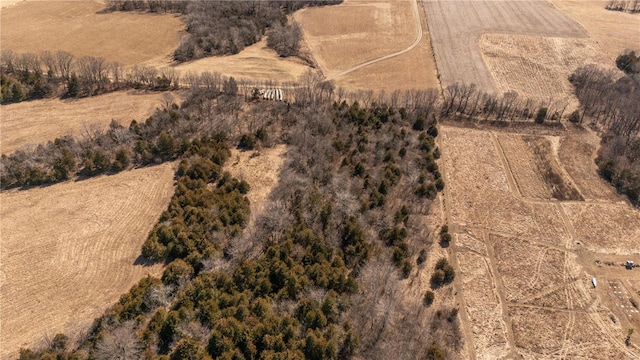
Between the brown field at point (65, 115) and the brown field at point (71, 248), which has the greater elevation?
the brown field at point (65, 115)

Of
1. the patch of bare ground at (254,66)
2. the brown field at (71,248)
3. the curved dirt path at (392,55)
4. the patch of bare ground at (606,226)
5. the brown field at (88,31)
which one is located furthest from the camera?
the brown field at (88,31)

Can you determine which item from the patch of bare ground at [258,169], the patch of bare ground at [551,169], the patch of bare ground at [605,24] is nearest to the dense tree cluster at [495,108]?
the patch of bare ground at [551,169]

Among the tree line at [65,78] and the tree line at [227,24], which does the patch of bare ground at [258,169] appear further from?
the tree line at [227,24]

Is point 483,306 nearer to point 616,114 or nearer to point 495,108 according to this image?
point 495,108

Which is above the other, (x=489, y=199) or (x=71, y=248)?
(x=71, y=248)

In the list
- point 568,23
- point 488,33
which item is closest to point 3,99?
point 488,33

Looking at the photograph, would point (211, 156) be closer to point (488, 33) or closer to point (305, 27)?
point (305, 27)

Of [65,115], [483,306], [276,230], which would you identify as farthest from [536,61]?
[65,115]
